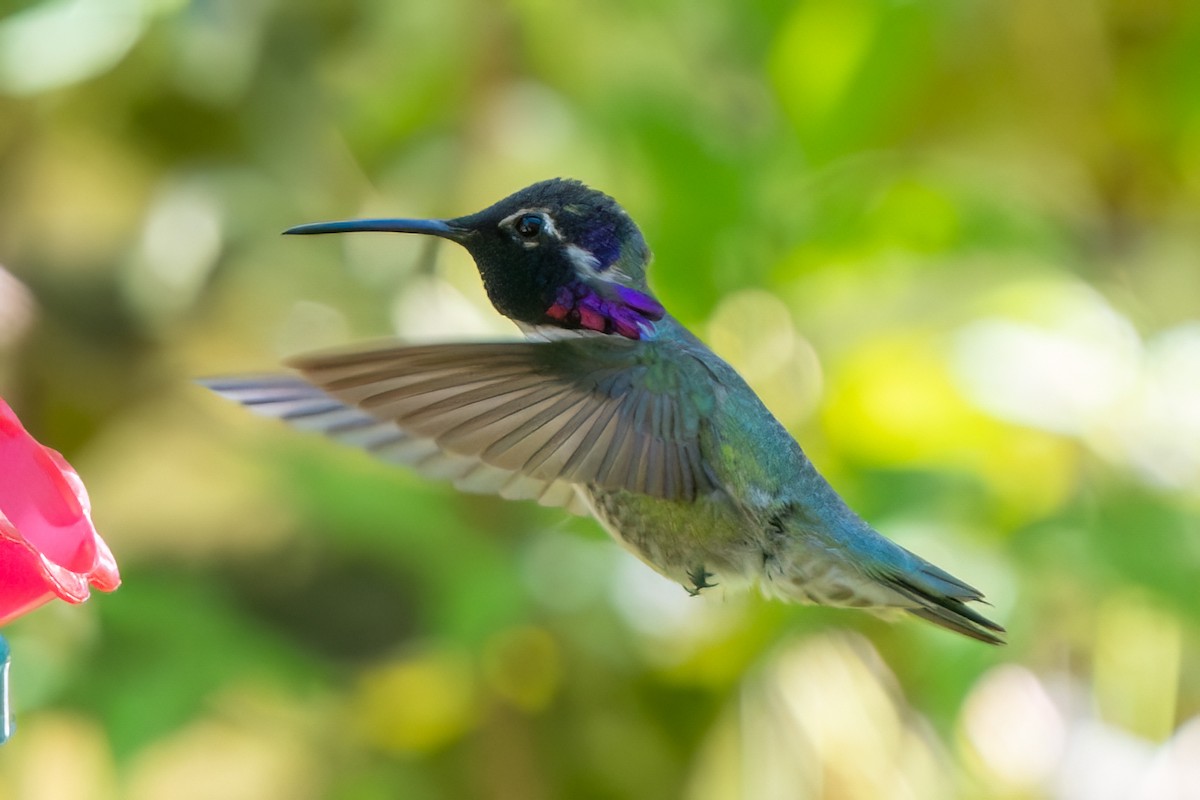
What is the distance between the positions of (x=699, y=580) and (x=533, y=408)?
282 millimetres

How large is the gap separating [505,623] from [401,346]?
1.16 m

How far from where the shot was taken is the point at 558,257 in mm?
1461

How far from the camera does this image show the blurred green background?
2.27m

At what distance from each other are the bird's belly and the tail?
0.47ft

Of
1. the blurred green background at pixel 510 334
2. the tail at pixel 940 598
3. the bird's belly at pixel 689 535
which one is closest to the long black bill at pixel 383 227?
the bird's belly at pixel 689 535

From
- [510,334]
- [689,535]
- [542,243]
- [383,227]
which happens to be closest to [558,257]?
[542,243]

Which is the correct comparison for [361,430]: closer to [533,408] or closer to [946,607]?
[533,408]

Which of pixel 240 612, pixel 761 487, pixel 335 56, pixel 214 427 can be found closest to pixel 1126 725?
pixel 761 487

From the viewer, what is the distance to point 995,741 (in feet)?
8.20

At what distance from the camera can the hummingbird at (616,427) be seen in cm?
131

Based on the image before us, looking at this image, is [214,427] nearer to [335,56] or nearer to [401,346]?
[335,56]

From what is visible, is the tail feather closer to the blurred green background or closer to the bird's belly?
the bird's belly

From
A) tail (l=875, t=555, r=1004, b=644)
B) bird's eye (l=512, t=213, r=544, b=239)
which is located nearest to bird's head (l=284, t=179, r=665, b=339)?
bird's eye (l=512, t=213, r=544, b=239)

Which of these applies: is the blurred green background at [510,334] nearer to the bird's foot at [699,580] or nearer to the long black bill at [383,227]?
the bird's foot at [699,580]
